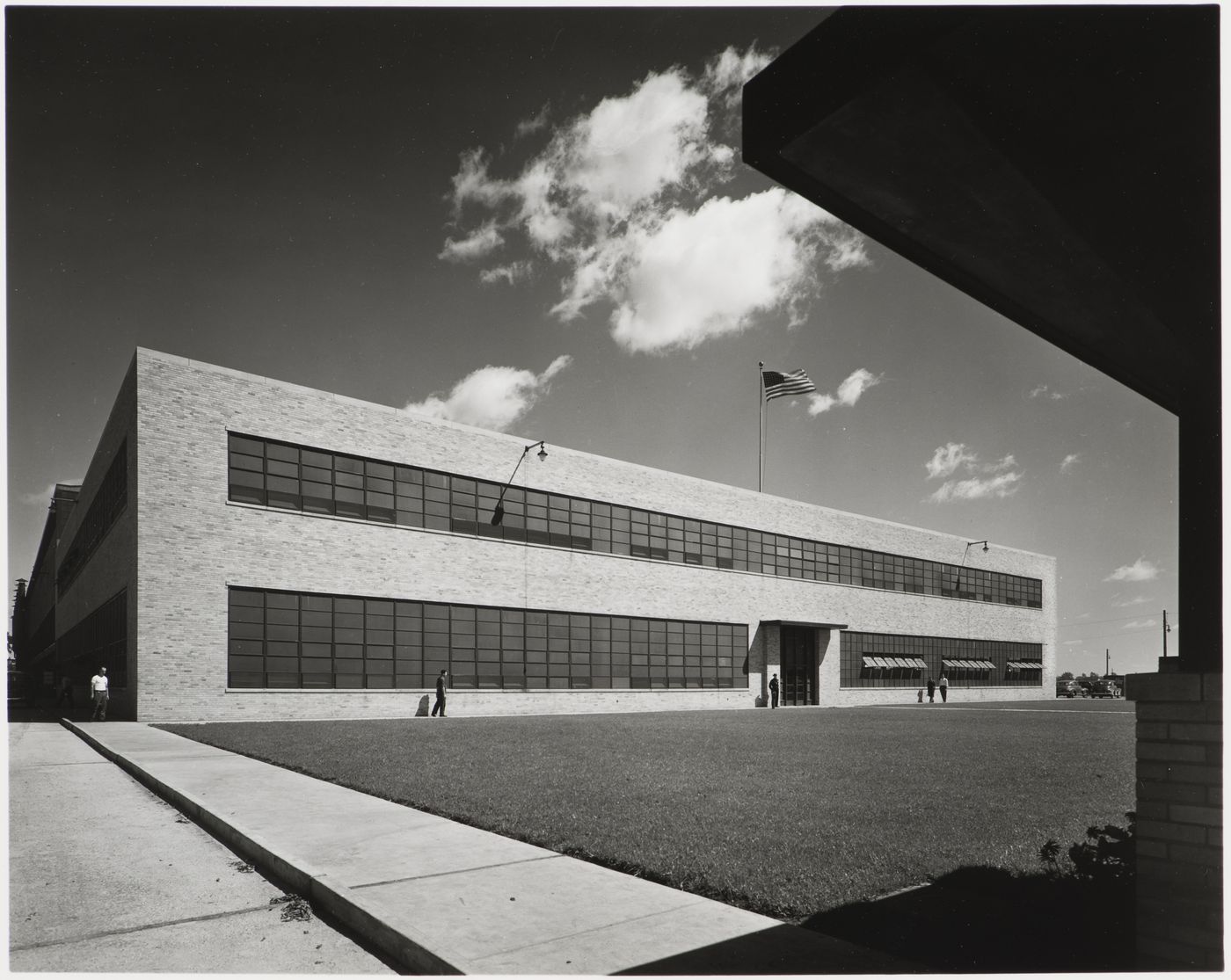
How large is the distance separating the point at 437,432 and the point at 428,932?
26035mm

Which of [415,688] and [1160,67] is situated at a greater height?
[1160,67]

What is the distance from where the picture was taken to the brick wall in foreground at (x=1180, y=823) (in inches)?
146

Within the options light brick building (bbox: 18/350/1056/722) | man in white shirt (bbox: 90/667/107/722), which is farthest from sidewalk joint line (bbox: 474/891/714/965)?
man in white shirt (bbox: 90/667/107/722)

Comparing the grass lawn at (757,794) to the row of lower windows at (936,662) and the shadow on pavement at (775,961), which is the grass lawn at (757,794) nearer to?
the shadow on pavement at (775,961)

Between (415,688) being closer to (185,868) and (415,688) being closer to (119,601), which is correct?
(119,601)

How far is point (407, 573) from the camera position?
93.5 ft

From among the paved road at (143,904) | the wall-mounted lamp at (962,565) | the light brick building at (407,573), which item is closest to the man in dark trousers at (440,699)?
the light brick building at (407,573)

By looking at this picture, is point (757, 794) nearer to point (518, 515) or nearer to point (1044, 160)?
point (1044, 160)

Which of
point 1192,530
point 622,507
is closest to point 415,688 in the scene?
point 622,507

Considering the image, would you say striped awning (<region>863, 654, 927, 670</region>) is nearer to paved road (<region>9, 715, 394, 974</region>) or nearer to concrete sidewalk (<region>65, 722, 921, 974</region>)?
concrete sidewalk (<region>65, 722, 921, 974</region>)

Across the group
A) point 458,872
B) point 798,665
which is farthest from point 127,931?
point 798,665

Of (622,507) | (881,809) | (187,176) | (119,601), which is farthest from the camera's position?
(622,507)

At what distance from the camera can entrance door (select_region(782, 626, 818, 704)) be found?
141ft

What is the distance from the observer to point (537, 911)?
5098 millimetres
